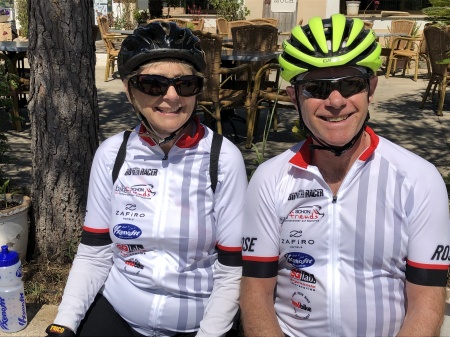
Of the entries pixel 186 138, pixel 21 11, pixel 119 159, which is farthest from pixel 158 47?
pixel 21 11

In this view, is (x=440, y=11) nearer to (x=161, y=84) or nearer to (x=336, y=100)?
(x=336, y=100)

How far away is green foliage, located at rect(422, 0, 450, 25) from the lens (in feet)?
12.0

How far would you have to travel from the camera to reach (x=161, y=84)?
2.18 metres

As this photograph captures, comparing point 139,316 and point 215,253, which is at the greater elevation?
point 215,253

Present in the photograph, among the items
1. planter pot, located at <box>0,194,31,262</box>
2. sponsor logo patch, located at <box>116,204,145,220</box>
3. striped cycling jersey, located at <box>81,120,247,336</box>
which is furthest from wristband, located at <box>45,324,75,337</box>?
planter pot, located at <box>0,194,31,262</box>

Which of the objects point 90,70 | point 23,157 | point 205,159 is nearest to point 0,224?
point 90,70

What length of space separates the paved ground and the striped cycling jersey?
3.10 m

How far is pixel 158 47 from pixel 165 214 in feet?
2.12

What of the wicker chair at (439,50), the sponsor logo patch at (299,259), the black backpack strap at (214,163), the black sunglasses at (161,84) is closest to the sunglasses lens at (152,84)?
the black sunglasses at (161,84)

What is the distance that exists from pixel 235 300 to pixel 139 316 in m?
0.39

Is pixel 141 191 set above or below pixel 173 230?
above

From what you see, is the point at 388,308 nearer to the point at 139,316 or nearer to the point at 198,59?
the point at 139,316

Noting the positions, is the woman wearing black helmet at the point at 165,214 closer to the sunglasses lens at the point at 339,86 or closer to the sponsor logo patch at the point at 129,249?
the sponsor logo patch at the point at 129,249

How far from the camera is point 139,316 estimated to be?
7.23ft
